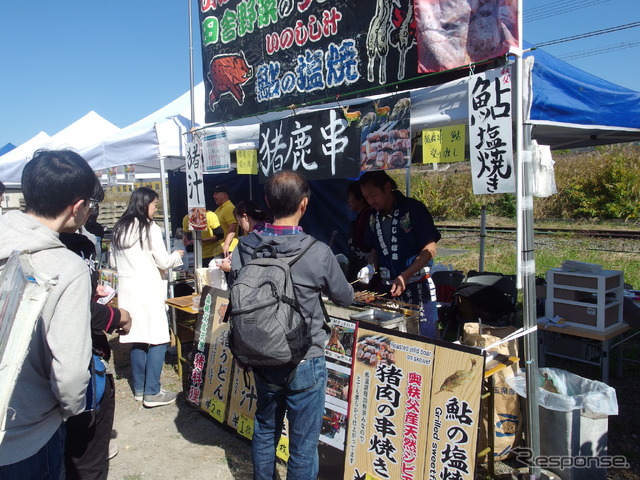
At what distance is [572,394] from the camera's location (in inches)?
116

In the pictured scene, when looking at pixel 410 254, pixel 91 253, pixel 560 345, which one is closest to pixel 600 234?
pixel 560 345

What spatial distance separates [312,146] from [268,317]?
2102 mm

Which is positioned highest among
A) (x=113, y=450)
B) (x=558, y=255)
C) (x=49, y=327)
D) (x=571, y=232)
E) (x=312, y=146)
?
(x=312, y=146)

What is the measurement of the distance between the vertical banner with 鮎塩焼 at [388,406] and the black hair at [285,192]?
0.96m

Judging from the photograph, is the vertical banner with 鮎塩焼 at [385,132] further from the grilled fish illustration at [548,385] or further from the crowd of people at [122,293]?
the grilled fish illustration at [548,385]

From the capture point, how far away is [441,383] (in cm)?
238

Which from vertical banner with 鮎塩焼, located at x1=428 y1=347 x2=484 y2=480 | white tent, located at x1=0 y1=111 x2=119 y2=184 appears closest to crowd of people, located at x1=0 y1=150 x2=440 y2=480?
vertical banner with 鮎塩焼, located at x1=428 y1=347 x2=484 y2=480

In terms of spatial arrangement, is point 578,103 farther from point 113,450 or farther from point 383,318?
point 113,450

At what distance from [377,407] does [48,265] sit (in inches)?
73.1

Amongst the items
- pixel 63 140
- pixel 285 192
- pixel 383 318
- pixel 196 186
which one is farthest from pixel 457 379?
pixel 63 140

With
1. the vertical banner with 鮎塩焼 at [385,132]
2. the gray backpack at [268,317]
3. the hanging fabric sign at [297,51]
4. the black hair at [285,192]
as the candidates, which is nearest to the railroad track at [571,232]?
the hanging fabric sign at [297,51]

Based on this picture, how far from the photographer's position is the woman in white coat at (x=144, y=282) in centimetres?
397

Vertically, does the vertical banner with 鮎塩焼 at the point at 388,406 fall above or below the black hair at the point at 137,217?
below

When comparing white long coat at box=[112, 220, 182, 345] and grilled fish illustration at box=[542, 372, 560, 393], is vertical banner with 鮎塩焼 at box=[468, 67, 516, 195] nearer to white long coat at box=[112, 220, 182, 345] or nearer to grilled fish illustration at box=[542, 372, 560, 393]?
grilled fish illustration at box=[542, 372, 560, 393]
